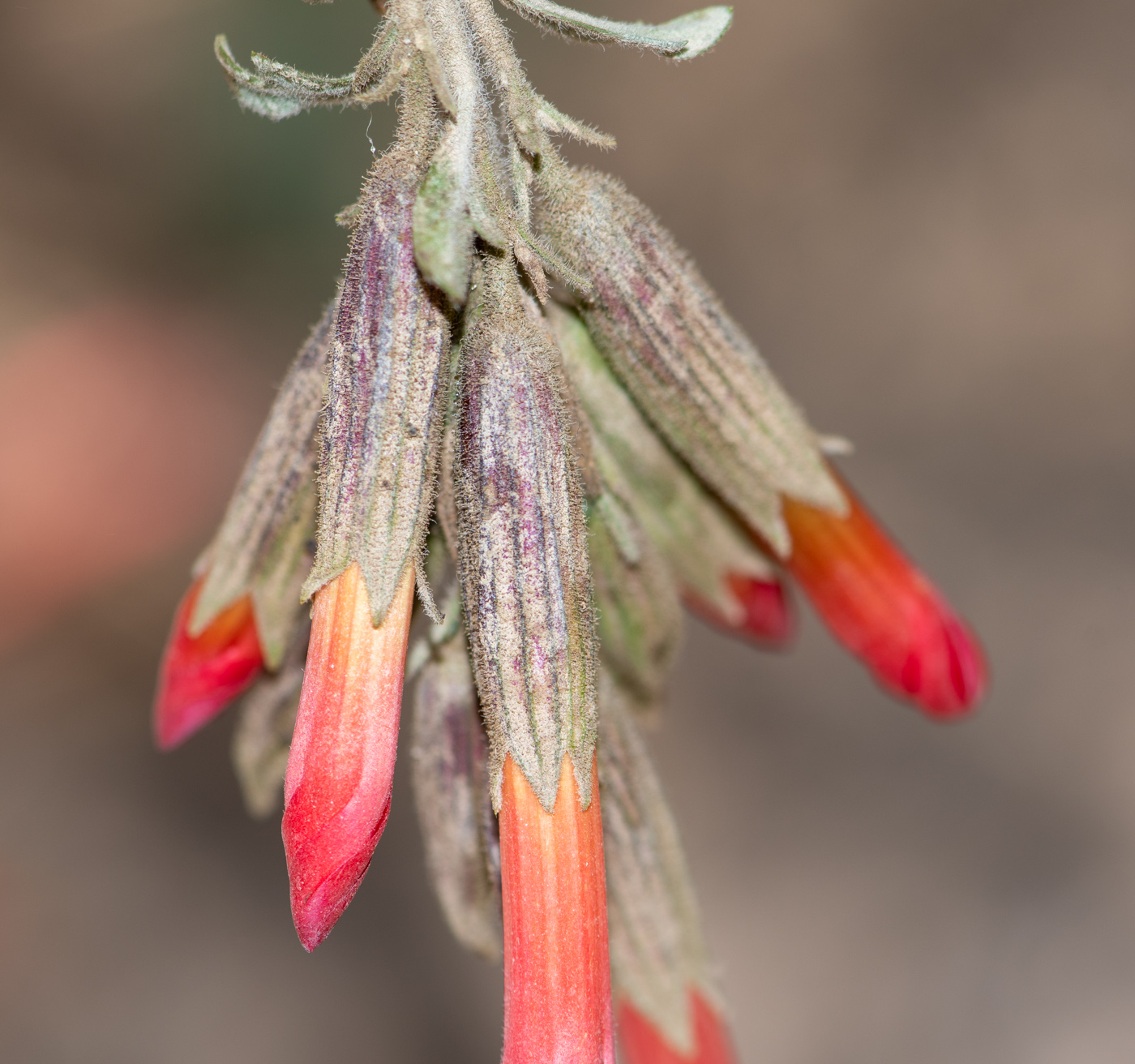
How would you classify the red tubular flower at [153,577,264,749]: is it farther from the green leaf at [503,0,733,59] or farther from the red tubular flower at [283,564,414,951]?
the green leaf at [503,0,733,59]

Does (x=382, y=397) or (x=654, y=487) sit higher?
(x=382, y=397)

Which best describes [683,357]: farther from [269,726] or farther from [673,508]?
[269,726]

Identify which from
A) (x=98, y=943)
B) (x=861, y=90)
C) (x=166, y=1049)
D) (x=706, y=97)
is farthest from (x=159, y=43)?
(x=166, y=1049)

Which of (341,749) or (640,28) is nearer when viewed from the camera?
(341,749)

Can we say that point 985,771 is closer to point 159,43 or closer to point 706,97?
point 706,97

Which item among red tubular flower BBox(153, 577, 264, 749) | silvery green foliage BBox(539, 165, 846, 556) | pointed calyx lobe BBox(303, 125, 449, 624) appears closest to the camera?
pointed calyx lobe BBox(303, 125, 449, 624)

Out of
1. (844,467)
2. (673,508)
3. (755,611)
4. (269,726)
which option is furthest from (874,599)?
(844,467)

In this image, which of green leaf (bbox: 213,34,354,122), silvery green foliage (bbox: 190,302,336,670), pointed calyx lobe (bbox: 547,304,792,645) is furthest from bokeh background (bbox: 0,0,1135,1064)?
green leaf (bbox: 213,34,354,122)
